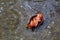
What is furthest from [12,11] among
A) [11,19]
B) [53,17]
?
[53,17]

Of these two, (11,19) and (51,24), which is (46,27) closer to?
(51,24)

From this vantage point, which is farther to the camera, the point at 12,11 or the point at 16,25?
the point at 12,11

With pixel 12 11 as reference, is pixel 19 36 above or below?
below

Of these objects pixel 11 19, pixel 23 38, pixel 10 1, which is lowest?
pixel 23 38

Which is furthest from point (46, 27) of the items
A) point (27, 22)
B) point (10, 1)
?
point (10, 1)

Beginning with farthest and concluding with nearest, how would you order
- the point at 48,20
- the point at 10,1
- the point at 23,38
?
1. the point at 10,1
2. the point at 48,20
3. the point at 23,38

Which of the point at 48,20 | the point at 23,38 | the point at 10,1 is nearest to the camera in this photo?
the point at 23,38

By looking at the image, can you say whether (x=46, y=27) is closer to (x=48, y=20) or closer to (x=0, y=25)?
(x=48, y=20)
